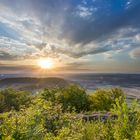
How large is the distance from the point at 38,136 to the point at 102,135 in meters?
1.55

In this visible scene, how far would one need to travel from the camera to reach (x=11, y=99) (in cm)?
2862

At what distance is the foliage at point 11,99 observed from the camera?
26.9 m

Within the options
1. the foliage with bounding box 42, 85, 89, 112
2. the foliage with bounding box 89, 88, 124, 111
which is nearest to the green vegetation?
the foliage with bounding box 89, 88, 124, 111

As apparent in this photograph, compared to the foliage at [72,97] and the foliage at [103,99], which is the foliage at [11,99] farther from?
the foliage at [103,99]

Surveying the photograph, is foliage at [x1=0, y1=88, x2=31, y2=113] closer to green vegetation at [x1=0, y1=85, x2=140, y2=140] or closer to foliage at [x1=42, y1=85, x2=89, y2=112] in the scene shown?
foliage at [x1=42, y1=85, x2=89, y2=112]

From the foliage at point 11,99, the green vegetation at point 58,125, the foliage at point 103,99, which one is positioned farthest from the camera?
the foliage at point 11,99

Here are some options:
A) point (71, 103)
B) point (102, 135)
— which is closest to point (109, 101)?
point (71, 103)

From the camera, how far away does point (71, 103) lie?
2688 centimetres

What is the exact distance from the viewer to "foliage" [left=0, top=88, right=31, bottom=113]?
26.9 metres

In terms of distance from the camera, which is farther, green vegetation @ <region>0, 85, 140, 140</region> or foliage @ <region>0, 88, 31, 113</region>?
foliage @ <region>0, 88, 31, 113</region>

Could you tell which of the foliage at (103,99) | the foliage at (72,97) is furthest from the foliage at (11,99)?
the foliage at (103,99)

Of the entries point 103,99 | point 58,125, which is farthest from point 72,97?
point 58,125

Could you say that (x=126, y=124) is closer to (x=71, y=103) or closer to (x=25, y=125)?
(x=25, y=125)

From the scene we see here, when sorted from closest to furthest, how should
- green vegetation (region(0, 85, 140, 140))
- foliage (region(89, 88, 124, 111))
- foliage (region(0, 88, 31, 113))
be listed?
green vegetation (region(0, 85, 140, 140)), foliage (region(89, 88, 124, 111)), foliage (region(0, 88, 31, 113))
